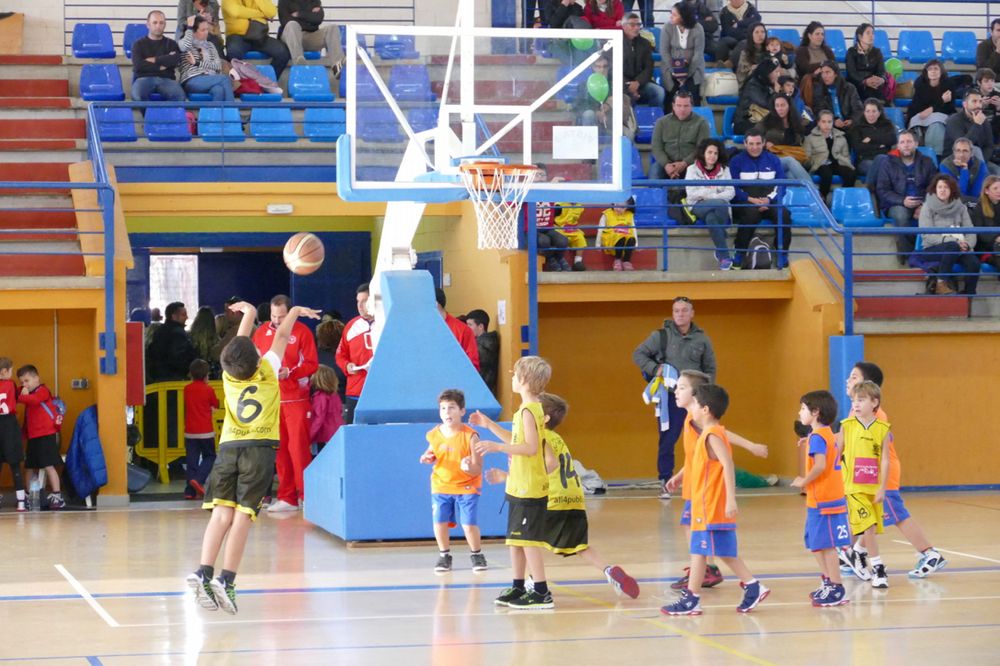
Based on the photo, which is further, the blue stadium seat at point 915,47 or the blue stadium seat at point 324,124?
the blue stadium seat at point 915,47

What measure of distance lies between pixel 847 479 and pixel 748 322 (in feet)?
21.5

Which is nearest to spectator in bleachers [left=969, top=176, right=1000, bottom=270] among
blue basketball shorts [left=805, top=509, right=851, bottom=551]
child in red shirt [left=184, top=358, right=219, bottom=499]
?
blue basketball shorts [left=805, top=509, right=851, bottom=551]

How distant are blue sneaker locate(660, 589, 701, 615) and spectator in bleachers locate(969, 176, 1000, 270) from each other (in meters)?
8.73

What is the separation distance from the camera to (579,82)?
1068 centimetres

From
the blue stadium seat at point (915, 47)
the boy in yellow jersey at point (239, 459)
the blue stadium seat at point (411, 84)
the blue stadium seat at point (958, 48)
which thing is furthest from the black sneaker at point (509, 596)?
the blue stadium seat at point (958, 48)

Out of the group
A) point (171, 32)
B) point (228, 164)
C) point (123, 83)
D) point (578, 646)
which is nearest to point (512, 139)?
point (578, 646)

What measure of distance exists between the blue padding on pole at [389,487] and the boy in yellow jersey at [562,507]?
8.16ft

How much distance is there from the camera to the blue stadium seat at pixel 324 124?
16.8 m

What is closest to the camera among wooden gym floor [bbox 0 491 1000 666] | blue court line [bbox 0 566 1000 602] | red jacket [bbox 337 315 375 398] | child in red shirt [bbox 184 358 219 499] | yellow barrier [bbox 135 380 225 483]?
wooden gym floor [bbox 0 491 1000 666]

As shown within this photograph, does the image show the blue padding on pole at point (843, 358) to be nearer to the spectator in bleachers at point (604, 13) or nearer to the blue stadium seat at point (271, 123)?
the spectator in bleachers at point (604, 13)

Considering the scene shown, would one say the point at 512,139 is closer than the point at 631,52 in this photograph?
Yes

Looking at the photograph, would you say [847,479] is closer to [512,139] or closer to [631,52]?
[512,139]

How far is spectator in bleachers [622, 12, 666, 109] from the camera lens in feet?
57.7

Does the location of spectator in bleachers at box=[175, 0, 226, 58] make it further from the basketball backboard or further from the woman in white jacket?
the basketball backboard
